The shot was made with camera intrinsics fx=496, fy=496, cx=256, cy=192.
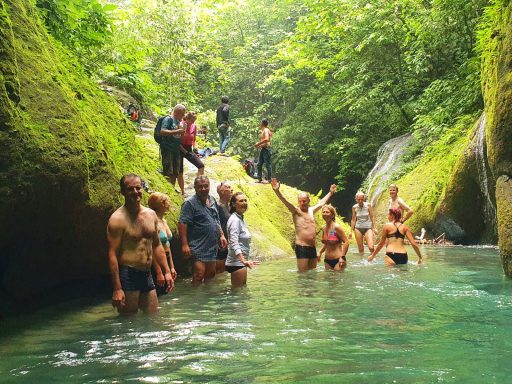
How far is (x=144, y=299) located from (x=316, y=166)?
24.2 meters

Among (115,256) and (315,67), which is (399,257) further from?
(315,67)

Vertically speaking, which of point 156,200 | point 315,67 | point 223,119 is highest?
point 315,67

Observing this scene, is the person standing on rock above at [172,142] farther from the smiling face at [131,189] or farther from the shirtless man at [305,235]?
the smiling face at [131,189]

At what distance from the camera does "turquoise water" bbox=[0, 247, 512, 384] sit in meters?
3.48

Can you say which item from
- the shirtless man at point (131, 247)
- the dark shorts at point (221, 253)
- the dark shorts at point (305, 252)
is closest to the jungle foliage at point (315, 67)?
the shirtless man at point (131, 247)

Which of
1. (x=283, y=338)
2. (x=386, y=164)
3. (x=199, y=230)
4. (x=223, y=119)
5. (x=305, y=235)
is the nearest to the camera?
(x=283, y=338)

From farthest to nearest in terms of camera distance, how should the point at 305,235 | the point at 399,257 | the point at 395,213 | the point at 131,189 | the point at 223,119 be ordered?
the point at 223,119 → the point at 399,257 → the point at 395,213 → the point at 305,235 → the point at 131,189

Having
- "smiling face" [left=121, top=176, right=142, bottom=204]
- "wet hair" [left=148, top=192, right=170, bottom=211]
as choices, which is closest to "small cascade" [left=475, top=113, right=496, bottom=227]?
"wet hair" [left=148, top=192, right=170, bottom=211]

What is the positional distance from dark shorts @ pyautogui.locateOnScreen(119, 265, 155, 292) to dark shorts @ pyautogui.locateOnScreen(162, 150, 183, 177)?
5055 mm

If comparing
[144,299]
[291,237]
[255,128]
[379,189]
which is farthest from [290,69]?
[144,299]

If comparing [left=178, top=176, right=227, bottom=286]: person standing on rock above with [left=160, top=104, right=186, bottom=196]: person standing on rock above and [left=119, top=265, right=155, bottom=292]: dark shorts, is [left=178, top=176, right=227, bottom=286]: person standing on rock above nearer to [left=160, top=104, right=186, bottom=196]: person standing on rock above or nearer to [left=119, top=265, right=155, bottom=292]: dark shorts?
[left=119, top=265, right=155, bottom=292]: dark shorts

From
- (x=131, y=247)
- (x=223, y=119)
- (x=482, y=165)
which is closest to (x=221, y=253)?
(x=131, y=247)

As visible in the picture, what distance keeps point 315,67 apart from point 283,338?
23.5 metres

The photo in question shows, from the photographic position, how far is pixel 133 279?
5.43 meters
